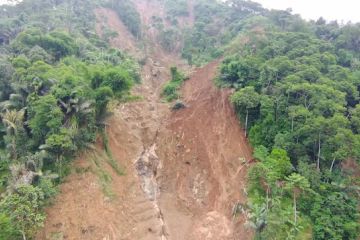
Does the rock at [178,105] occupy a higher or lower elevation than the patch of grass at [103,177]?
higher

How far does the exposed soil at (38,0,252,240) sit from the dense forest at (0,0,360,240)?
4.28ft

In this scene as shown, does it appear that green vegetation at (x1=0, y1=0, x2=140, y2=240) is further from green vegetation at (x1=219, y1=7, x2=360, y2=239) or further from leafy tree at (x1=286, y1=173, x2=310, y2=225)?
leafy tree at (x1=286, y1=173, x2=310, y2=225)

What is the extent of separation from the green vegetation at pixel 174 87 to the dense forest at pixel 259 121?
138mm

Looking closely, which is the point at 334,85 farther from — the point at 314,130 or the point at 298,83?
the point at 314,130

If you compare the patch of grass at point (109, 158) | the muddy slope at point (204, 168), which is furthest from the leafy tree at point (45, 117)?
the muddy slope at point (204, 168)

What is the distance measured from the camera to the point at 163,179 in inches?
1008

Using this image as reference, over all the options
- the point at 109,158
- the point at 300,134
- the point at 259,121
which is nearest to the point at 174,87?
the point at 259,121

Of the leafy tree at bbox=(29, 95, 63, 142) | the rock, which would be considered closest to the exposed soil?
the rock

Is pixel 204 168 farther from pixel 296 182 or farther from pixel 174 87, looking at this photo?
pixel 174 87

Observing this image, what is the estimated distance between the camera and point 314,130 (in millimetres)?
22500

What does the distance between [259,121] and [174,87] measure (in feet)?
38.3

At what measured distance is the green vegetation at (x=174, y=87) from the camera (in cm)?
3466

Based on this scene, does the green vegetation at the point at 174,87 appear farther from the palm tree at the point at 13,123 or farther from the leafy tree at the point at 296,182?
the leafy tree at the point at 296,182

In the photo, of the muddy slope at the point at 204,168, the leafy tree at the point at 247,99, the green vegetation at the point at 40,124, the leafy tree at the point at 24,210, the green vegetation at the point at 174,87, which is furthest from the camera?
the green vegetation at the point at 174,87
